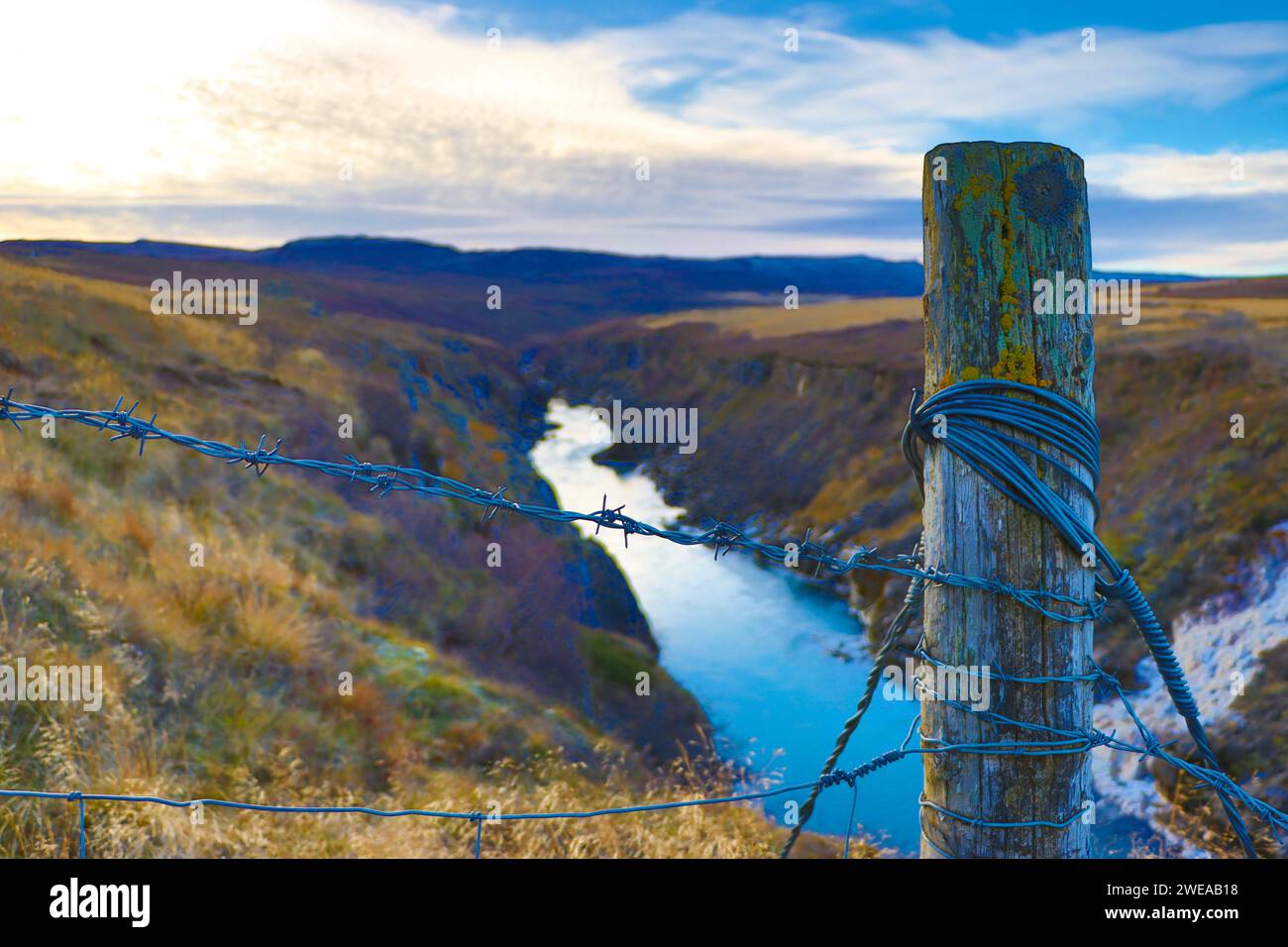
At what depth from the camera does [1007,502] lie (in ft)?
6.62

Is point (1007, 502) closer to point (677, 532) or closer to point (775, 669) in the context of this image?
point (677, 532)

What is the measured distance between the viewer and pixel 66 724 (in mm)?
4934

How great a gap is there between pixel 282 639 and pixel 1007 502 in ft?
21.7

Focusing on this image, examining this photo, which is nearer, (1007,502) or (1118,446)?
(1007,502)

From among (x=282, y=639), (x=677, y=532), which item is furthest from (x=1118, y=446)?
(x=677, y=532)

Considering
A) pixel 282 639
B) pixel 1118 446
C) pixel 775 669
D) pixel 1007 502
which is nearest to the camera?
pixel 1007 502

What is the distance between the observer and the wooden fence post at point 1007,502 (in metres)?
1.97

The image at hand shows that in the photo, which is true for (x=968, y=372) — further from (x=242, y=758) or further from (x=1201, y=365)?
(x=1201, y=365)

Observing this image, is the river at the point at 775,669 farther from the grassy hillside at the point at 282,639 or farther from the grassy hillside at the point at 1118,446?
the grassy hillside at the point at 1118,446

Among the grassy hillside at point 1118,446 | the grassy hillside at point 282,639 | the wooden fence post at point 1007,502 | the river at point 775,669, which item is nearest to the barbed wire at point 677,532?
the wooden fence post at point 1007,502

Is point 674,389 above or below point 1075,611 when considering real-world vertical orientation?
above

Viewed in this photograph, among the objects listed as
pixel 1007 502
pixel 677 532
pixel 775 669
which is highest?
pixel 1007 502
